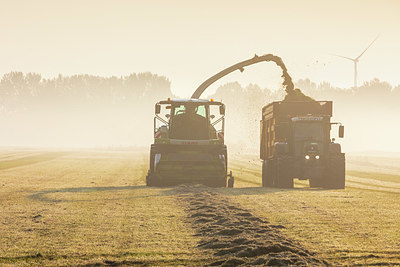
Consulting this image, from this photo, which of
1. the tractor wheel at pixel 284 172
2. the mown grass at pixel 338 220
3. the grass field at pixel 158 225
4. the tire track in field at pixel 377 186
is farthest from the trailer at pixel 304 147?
the tire track in field at pixel 377 186

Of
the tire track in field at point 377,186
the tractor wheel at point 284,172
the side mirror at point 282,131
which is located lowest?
the tire track in field at point 377,186

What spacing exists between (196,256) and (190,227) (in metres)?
3.07

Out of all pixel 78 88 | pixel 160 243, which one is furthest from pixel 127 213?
pixel 78 88

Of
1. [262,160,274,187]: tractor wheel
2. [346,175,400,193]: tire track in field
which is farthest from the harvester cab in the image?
[346,175,400,193]: tire track in field

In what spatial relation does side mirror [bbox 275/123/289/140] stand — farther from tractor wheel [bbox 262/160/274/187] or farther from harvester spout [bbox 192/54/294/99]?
harvester spout [bbox 192/54/294/99]

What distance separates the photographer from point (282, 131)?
23609 mm

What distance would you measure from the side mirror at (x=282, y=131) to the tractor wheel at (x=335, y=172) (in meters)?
2.16

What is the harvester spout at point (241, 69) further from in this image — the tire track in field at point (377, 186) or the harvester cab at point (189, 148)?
the tire track in field at point (377, 186)

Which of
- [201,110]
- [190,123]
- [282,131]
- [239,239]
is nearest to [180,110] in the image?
[190,123]

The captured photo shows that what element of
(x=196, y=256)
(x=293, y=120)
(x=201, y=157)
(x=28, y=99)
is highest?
(x=28, y=99)

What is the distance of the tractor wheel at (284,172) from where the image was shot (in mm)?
22812

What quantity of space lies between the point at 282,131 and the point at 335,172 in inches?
111

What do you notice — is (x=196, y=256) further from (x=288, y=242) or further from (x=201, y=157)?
(x=201, y=157)

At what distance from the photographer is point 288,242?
9.95 meters
